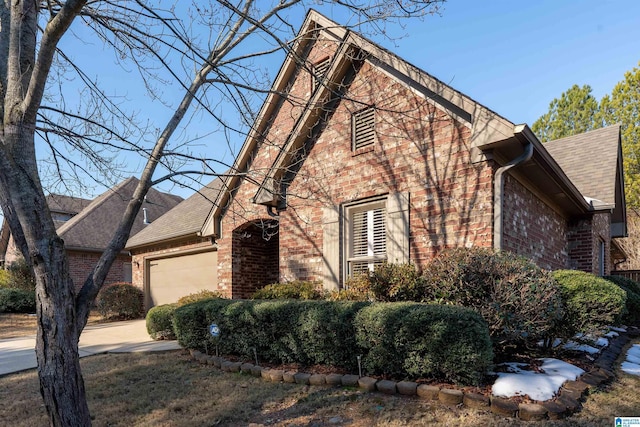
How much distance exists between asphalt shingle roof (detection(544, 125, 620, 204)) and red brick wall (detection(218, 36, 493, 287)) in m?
6.57

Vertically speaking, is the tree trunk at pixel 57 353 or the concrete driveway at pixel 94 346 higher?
the tree trunk at pixel 57 353

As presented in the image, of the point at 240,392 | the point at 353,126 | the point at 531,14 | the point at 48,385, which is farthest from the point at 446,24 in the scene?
the point at 48,385

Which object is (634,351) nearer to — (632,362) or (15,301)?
(632,362)

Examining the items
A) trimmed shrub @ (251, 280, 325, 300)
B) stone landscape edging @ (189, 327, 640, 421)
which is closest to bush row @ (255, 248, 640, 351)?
stone landscape edging @ (189, 327, 640, 421)

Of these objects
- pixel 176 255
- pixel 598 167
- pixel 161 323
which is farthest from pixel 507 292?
pixel 176 255

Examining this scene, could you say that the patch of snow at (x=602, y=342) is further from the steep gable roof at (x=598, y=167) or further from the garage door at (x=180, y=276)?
the garage door at (x=180, y=276)

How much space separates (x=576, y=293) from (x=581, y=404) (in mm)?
2259

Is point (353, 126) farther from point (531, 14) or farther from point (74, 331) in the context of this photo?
point (74, 331)

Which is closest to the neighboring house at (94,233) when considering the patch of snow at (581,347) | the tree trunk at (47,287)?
the tree trunk at (47,287)

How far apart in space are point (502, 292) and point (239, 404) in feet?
11.1

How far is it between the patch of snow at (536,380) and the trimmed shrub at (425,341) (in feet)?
0.83

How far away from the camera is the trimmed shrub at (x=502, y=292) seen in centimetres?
485

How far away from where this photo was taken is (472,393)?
4.11 meters

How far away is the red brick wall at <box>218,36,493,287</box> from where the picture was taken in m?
6.60
